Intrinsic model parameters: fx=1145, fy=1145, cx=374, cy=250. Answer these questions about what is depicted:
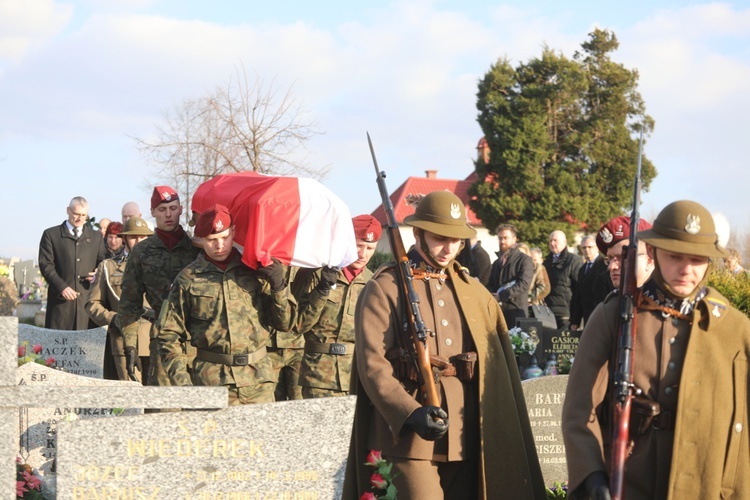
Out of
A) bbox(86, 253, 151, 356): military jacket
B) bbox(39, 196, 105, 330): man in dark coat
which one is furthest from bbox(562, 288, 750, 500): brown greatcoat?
bbox(39, 196, 105, 330): man in dark coat

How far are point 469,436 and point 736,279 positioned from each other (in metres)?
6.53

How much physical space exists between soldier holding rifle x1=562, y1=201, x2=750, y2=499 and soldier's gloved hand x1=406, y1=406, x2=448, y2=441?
754 millimetres

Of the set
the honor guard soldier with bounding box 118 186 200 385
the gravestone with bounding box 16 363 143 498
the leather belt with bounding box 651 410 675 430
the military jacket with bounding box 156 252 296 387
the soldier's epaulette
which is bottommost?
the gravestone with bounding box 16 363 143 498

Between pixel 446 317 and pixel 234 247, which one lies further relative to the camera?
pixel 234 247

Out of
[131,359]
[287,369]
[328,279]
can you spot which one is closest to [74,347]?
[131,359]

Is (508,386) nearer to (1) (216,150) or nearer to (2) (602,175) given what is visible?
(1) (216,150)

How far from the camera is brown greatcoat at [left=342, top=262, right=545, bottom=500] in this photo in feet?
18.2

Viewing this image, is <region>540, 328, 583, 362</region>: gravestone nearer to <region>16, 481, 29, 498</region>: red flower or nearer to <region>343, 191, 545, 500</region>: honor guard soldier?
<region>343, 191, 545, 500</region>: honor guard soldier

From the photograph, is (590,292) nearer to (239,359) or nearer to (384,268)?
(239,359)

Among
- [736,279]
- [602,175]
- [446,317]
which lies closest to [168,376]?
[446,317]

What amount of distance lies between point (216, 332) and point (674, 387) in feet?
9.84

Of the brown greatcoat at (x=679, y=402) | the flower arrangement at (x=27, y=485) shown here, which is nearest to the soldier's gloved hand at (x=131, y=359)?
the flower arrangement at (x=27, y=485)

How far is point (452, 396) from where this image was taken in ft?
18.3

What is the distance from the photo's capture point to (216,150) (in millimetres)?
23156
